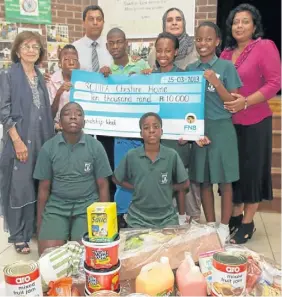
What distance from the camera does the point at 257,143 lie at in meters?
2.51

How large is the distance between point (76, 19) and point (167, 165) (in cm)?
316

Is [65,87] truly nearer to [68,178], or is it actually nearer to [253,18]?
[68,178]

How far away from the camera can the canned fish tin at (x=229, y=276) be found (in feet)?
3.79

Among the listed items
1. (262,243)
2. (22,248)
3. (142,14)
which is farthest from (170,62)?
(142,14)

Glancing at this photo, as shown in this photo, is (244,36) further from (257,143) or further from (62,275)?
(62,275)

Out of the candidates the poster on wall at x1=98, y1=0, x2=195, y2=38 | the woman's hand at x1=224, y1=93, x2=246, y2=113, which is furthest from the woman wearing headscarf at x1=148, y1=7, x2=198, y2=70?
the poster on wall at x1=98, y1=0, x2=195, y2=38

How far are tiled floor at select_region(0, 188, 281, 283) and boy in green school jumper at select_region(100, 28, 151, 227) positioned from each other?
2.28 ft

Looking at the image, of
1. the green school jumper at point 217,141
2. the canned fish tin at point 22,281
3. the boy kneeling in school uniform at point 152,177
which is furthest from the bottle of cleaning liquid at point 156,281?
the green school jumper at point 217,141

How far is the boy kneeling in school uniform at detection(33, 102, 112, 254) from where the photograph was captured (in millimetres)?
2219

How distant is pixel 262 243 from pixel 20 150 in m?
1.79

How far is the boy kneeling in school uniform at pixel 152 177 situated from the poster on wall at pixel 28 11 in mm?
2750

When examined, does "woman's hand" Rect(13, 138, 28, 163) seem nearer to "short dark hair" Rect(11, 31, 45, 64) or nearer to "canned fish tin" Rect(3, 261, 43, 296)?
"short dark hair" Rect(11, 31, 45, 64)

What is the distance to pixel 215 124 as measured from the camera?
2.43 metres

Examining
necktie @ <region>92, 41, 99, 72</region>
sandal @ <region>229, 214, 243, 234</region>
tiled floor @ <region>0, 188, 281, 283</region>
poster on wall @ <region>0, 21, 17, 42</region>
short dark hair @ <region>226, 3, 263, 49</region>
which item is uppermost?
poster on wall @ <region>0, 21, 17, 42</region>
